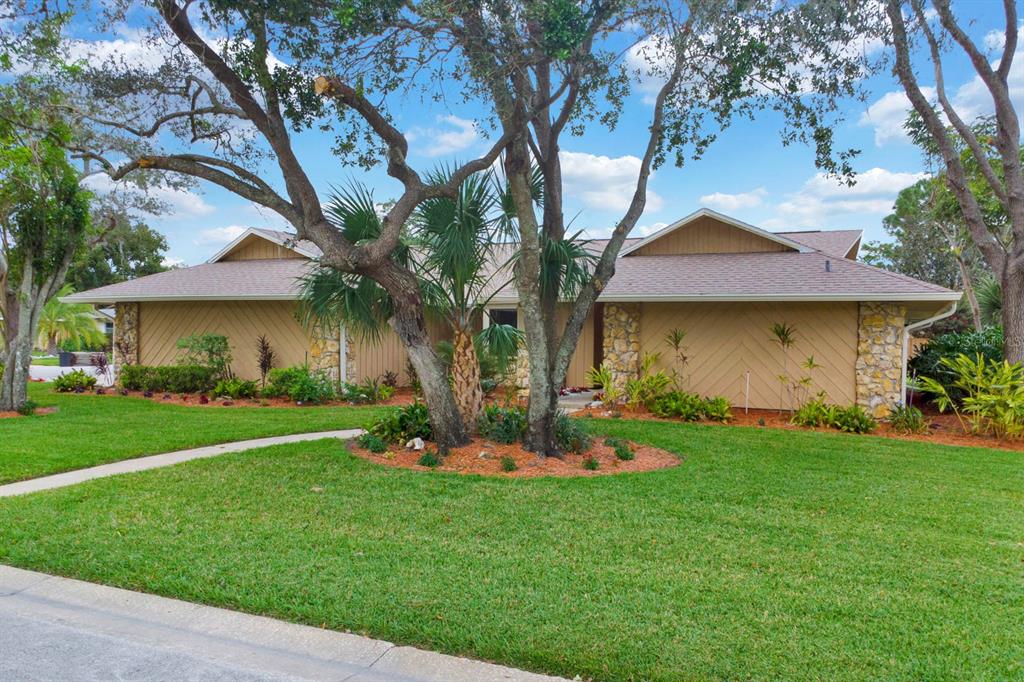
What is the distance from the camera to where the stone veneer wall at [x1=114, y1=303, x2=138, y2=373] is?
16.6m

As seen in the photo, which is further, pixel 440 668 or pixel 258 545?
pixel 258 545

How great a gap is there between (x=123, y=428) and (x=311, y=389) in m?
3.96

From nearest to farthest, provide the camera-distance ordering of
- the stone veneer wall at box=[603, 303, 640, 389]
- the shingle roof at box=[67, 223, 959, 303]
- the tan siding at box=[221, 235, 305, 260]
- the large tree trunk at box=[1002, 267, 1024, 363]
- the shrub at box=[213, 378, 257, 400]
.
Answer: the shingle roof at box=[67, 223, 959, 303], the large tree trunk at box=[1002, 267, 1024, 363], the stone veneer wall at box=[603, 303, 640, 389], the shrub at box=[213, 378, 257, 400], the tan siding at box=[221, 235, 305, 260]

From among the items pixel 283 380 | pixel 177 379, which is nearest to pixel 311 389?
pixel 283 380

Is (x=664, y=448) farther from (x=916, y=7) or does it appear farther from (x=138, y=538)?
(x=916, y=7)

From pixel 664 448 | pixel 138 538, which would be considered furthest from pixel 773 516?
pixel 138 538

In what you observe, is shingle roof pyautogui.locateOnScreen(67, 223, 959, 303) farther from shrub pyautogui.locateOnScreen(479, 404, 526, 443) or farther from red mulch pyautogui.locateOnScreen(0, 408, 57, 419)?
red mulch pyautogui.locateOnScreen(0, 408, 57, 419)

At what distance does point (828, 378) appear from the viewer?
12.0m

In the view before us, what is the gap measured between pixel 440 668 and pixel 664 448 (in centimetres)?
612

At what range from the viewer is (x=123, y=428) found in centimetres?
1011

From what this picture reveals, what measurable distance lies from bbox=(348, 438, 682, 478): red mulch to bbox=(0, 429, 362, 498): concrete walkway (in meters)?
1.54

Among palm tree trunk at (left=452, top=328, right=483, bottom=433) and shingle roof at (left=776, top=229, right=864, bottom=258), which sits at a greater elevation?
shingle roof at (left=776, top=229, right=864, bottom=258)

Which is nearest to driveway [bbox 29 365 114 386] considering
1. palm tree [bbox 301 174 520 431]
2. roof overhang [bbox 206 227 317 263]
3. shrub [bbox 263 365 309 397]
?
roof overhang [bbox 206 227 317 263]

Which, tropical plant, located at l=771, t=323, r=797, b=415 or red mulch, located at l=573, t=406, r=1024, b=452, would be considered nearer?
red mulch, located at l=573, t=406, r=1024, b=452
